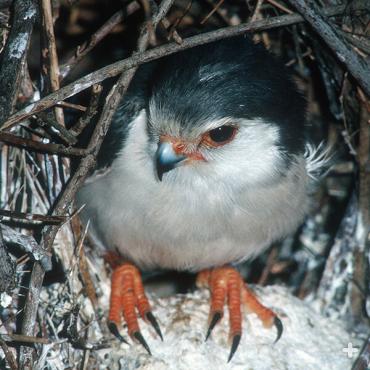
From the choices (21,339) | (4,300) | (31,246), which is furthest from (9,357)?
(31,246)

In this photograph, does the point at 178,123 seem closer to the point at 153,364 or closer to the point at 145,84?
the point at 145,84

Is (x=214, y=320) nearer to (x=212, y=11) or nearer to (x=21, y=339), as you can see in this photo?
(x=21, y=339)

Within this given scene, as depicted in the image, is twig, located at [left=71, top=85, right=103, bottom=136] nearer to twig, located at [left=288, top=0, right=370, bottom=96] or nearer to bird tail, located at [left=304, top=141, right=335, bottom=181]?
twig, located at [left=288, top=0, right=370, bottom=96]

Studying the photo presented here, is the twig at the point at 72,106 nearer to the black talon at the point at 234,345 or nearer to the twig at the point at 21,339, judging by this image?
the twig at the point at 21,339

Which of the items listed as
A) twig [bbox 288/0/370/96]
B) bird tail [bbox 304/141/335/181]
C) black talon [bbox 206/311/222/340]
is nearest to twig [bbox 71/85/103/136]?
twig [bbox 288/0/370/96]

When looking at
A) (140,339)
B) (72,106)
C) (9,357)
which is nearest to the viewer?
(9,357)
